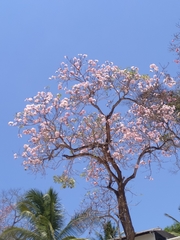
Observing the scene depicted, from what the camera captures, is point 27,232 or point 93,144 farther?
point 27,232

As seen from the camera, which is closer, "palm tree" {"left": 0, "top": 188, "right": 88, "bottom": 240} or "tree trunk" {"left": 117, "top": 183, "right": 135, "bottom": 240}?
"tree trunk" {"left": 117, "top": 183, "right": 135, "bottom": 240}

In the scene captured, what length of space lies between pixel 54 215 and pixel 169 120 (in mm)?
5459

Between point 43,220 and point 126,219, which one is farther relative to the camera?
point 43,220

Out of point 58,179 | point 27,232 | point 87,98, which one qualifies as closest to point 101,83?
point 87,98

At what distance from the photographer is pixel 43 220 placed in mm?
12352

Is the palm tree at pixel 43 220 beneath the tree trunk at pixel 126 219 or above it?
above

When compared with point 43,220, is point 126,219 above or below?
below

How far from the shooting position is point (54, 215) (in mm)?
13078

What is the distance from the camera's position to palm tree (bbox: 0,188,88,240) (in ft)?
38.4

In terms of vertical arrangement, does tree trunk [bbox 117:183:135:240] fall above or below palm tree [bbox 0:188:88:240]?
below

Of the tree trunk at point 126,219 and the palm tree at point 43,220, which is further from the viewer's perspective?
the palm tree at point 43,220

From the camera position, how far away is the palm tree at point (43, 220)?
11719 millimetres

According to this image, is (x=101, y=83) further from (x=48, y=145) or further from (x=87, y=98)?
(x=48, y=145)

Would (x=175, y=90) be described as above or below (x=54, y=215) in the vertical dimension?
Answer: above
